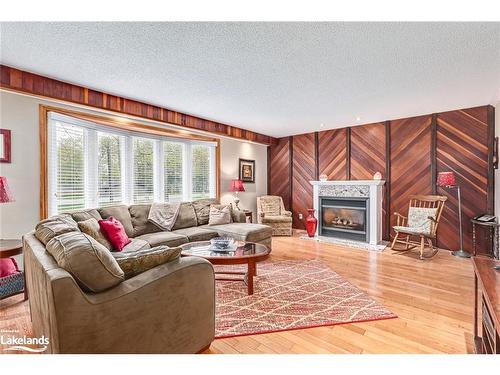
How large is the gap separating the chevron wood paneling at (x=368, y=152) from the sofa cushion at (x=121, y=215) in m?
4.47

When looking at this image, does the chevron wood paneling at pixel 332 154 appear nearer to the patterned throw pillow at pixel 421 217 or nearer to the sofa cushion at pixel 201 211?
the patterned throw pillow at pixel 421 217

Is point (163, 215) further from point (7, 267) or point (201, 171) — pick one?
point (7, 267)

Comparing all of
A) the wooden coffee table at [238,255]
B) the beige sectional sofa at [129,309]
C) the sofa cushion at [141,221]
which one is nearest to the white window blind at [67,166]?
the sofa cushion at [141,221]

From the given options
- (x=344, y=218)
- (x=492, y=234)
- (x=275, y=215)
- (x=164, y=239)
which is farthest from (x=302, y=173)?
(x=164, y=239)

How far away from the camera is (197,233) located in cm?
396

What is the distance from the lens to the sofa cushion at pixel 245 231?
4.01 meters

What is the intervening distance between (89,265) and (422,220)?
191 inches

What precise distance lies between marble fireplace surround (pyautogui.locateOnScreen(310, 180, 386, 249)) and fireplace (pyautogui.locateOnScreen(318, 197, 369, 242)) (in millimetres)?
81

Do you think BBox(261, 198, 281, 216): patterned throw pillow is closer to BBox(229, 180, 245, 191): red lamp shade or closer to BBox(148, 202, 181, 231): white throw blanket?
BBox(229, 180, 245, 191): red lamp shade

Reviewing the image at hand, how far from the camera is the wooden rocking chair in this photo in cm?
420

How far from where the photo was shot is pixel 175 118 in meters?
4.62
